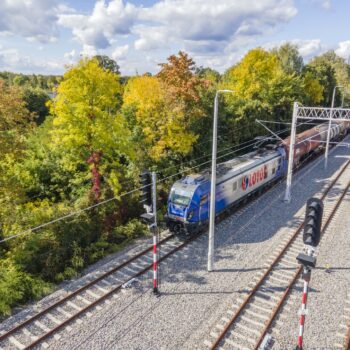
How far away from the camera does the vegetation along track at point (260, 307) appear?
1030 centimetres

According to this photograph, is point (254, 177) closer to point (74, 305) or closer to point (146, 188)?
point (146, 188)

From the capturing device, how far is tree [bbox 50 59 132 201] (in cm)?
1677

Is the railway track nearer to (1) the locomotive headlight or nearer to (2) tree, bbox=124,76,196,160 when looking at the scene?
(1) the locomotive headlight

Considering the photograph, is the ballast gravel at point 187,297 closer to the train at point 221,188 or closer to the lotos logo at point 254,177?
the train at point 221,188

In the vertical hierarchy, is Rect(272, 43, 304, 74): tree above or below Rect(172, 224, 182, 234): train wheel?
above

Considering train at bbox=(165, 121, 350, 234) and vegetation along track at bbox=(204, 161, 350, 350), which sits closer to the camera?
vegetation along track at bbox=(204, 161, 350, 350)

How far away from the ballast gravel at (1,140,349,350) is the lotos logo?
248 cm

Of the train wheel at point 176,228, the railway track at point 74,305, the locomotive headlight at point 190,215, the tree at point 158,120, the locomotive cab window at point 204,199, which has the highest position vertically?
the tree at point 158,120

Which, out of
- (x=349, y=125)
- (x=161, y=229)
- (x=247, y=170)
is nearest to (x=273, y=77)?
(x=349, y=125)

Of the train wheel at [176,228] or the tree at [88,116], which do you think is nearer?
the tree at [88,116]

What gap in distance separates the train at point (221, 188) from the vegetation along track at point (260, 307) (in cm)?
443

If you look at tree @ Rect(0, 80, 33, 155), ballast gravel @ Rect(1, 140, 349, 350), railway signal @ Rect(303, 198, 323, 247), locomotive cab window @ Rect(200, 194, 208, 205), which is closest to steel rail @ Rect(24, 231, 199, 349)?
ballast gravel @ Rect(1, 140, 349, 350)

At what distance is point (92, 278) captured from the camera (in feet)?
46.2

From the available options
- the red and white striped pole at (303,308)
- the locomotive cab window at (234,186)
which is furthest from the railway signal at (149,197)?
the locomotive cab window at (234,186)
